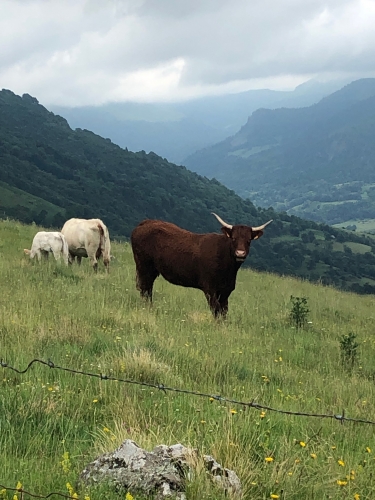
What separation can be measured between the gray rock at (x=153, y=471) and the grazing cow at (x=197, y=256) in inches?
276

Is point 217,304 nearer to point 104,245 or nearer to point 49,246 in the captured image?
point 49,246

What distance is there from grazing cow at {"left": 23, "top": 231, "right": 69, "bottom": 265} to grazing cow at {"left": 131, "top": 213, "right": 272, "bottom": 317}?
375cm

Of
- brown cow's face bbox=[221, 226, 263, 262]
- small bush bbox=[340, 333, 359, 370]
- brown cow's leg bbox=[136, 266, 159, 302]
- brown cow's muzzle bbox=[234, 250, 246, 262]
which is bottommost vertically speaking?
small bush bbox=[340, 333, 359, 370]

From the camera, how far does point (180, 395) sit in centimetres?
510

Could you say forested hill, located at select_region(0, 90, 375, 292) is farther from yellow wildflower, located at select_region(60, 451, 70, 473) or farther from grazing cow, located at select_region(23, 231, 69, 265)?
yellow wildflower, located at select_region(60, 451, 70, 473)

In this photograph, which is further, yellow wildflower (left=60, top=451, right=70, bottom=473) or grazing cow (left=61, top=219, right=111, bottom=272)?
grazing cow (left=61, top=219, right=111, bottom=272)

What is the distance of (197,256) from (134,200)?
134751 millimetres

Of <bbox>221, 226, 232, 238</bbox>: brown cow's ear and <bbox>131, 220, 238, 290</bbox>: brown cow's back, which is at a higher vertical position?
<bbox>221, 226, 232, 238</bbox>: brown cow's ear

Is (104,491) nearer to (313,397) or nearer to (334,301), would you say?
(313,397)

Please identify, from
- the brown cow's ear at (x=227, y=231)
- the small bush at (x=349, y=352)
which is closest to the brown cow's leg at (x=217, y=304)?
the brown cow's ear at (x=227, y=231)

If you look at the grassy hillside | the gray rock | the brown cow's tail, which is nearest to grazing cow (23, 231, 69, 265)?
the brown cow's tail

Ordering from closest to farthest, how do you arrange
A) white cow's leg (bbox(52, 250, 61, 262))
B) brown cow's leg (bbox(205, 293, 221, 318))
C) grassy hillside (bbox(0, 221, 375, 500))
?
grassy hillside (bbox(0, 221, 375, 500)) < brown cow's leg (bbox(205, 293, 221, 318)) < white cow's leg (bbox(52, 250, 61, 262))

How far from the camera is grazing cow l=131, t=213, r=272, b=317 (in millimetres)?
10555

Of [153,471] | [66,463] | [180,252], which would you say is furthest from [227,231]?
[153,471]
